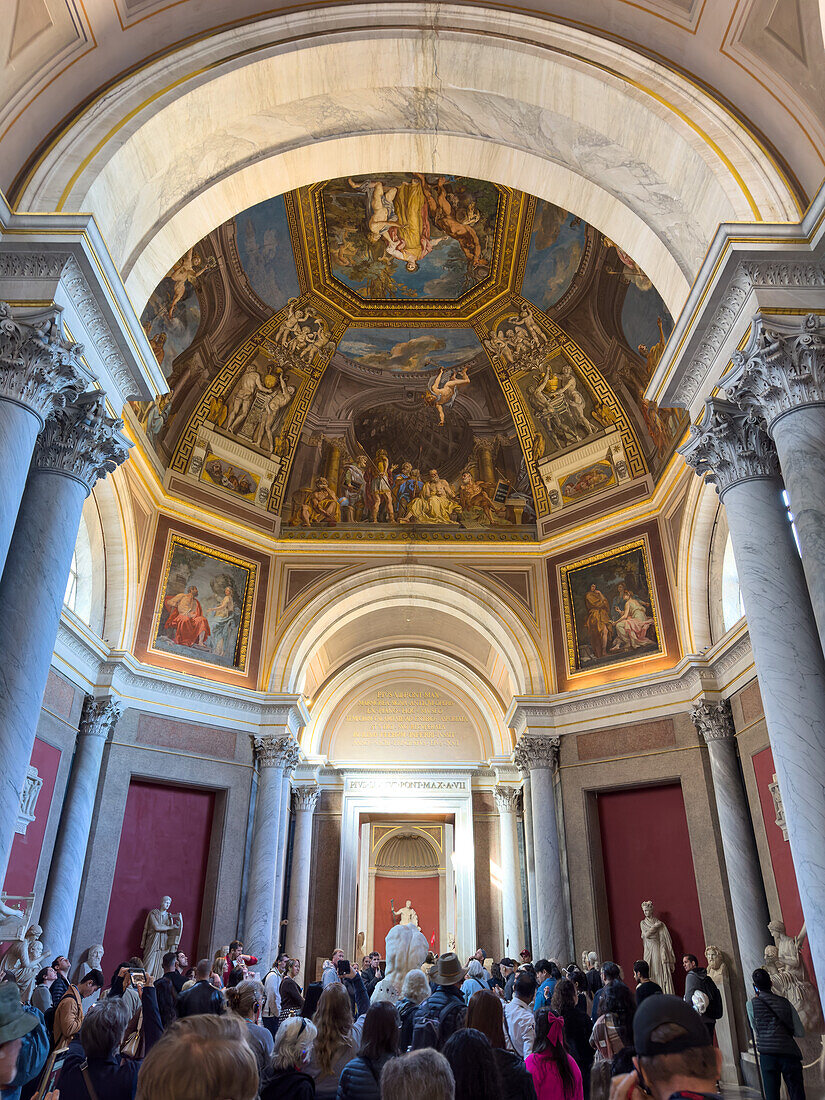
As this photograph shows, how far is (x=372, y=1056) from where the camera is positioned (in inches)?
131

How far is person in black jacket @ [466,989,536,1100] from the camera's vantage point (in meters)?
3.26

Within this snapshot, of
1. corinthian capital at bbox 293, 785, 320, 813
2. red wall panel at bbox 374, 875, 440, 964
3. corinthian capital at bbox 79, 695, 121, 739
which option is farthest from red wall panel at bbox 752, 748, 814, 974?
red wall panel at bbox 374, 875, 440, 964

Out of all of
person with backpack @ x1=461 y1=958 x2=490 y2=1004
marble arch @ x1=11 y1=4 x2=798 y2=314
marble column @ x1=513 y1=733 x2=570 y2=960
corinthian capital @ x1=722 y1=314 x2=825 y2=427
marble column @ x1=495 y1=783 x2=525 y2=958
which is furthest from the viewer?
marble column @ x1=495 y1=783 x2=525 y2=958

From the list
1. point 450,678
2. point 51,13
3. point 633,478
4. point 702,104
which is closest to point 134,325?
point 51,13

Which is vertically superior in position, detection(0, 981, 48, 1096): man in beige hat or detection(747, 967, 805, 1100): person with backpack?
detection(0, 981, 48, 1096): man in beige hat

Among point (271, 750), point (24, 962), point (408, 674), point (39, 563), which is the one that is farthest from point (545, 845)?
point (39, 563)

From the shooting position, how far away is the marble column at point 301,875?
1652 centimetres

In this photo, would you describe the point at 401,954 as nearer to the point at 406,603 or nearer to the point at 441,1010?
the point at 441,1010

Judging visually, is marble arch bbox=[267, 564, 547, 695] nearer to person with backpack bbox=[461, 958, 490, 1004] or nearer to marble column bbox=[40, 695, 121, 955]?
marble column bbox=[40, 695, 121, 955]

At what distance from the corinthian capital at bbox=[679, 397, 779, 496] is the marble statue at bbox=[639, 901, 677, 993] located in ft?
27.6

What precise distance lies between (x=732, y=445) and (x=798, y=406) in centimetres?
82

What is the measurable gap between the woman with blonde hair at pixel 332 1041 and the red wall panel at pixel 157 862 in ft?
33.2

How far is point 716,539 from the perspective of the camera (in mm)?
13219

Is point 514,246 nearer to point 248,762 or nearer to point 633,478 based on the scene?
point 633,478
